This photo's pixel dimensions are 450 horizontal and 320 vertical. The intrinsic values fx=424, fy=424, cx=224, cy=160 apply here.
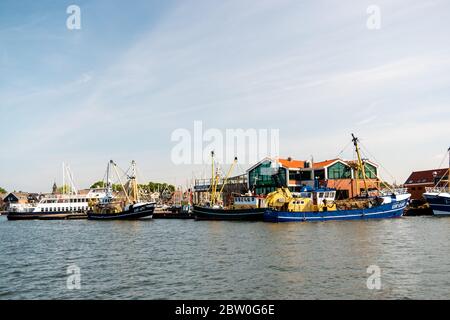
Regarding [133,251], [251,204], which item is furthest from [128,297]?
A: [251,204]

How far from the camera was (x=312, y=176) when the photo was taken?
10338 cm

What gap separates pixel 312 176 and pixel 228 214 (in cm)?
2702

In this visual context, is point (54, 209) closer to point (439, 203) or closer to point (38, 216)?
point (38, 216)

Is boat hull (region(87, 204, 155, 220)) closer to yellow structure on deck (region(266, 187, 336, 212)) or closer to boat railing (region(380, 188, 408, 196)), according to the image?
yellow structure on deck (region(266, 187, 336, 212))

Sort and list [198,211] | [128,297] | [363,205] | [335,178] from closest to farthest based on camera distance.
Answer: [128,297], [363,205], [198,211], [335,178]

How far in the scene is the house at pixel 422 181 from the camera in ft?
364

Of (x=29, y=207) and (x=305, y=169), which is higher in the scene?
(x=305, y=169)

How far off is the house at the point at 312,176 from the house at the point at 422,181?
16192 millimetres

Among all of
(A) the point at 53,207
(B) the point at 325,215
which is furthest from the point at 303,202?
(A) the point at 53,207
